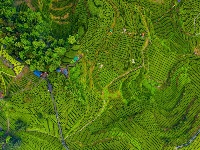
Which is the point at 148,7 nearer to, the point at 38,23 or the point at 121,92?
the point at 121,92

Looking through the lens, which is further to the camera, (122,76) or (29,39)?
(122,76)

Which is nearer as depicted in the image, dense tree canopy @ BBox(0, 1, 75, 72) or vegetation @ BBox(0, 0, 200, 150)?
dense tree canopy @ BBox(0, 1, 75, 72)

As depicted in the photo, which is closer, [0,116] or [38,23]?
[38,23]

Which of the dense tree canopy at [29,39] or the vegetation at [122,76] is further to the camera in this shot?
the vegetation at [122,76]

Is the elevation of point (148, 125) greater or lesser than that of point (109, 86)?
lesser

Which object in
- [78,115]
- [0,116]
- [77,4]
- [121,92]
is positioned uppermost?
[77,4]

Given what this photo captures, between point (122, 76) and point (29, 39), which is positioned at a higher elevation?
point (29, 39)

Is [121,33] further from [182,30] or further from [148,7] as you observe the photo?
[182,30]

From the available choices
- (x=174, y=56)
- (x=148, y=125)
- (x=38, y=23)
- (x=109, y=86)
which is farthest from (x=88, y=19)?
(x=148, y=125)
